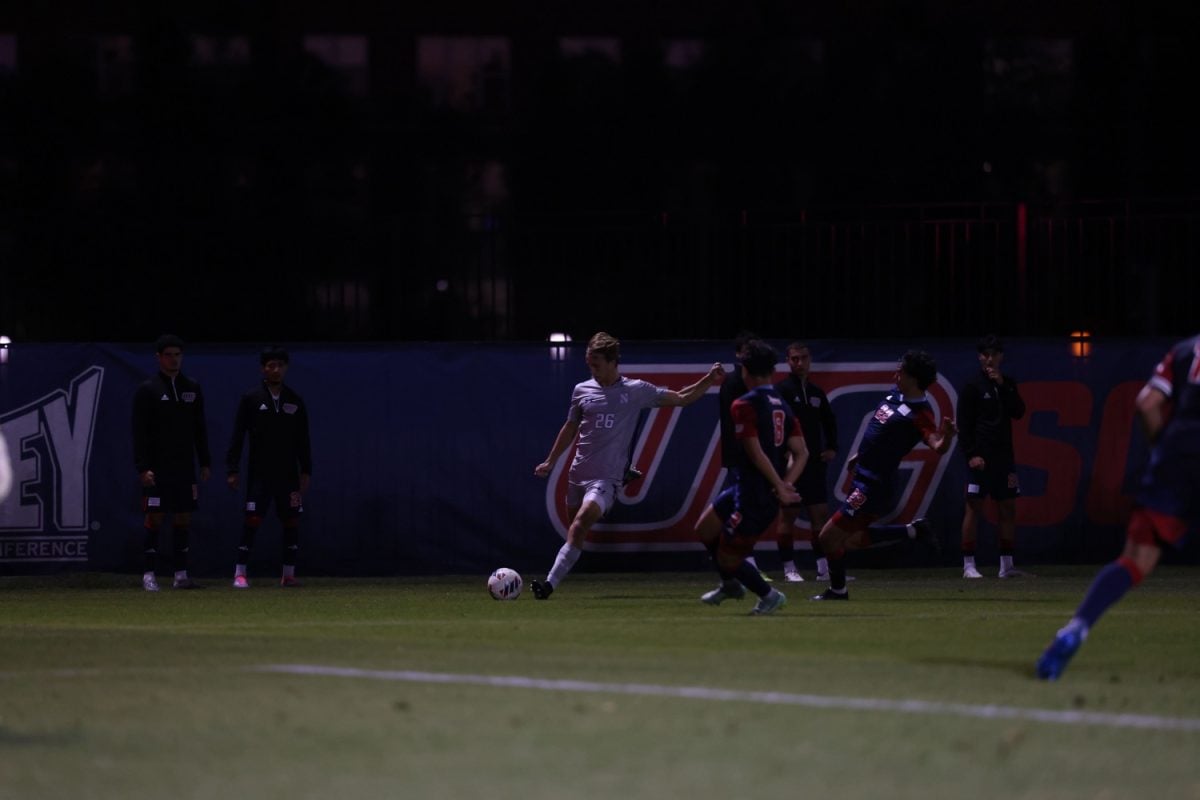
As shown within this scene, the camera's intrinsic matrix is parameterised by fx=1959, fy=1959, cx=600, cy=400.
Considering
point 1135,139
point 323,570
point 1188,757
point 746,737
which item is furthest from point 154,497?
point 1135,139

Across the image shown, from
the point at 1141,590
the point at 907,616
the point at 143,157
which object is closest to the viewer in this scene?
the point at 907,616

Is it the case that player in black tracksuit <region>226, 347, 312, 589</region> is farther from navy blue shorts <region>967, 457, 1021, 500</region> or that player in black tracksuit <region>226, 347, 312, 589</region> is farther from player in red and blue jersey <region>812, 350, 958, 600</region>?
navy blue shorts <region>967, 457, 1021, 500</region>

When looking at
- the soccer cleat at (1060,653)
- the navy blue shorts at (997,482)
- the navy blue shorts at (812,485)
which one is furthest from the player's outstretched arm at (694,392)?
the soccer cleat at (1060,653)

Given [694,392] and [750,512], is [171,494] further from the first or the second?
[750,512]

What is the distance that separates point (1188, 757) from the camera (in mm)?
6828

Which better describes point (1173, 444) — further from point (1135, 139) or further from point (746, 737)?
point (1135, 139)

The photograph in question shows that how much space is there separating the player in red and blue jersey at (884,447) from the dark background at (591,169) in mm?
5890

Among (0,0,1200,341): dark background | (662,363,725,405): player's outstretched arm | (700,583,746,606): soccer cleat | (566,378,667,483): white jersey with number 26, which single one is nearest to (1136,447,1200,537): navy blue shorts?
(700,583,746,606): soccer cleat

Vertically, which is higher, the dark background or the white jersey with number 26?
the dark background

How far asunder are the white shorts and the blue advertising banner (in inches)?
133

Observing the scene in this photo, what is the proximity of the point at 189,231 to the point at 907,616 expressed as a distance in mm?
11181

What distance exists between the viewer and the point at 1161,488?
919 cm

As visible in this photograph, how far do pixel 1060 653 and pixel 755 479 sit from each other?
15.5 ft

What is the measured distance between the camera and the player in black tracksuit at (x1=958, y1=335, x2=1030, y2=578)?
729 inches
